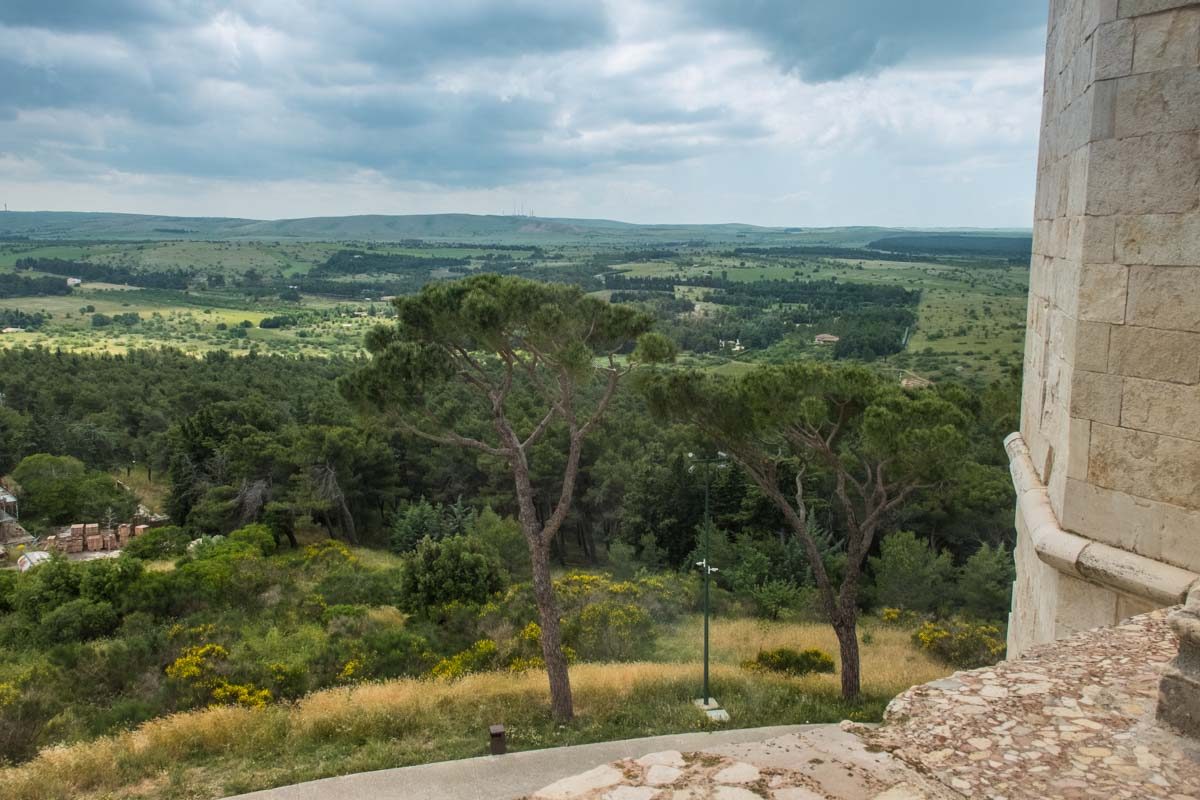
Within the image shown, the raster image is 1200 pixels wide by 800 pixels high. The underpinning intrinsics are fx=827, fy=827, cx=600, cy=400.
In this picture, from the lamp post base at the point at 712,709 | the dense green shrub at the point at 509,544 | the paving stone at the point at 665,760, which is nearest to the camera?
the paving stone at the point at 665,760

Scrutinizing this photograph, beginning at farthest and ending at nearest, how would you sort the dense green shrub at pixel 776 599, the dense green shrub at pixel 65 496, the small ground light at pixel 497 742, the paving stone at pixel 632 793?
1. the dense green shrub at pixel 65 496
2. the dense green shrub at pixel 776 599
3. the small ground light at pixel 497 742
4. the paving stone at pixel 632 793

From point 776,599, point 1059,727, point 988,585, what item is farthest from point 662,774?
point 988,585

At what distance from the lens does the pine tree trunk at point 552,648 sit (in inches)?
462

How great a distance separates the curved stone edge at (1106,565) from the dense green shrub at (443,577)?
15766mm

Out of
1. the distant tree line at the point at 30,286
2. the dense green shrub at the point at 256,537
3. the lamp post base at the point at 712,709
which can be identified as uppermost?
the distant tree line at the point at 30,286

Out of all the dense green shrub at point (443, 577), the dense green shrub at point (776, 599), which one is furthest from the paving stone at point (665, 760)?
the dense green shrub at point (776, 599)

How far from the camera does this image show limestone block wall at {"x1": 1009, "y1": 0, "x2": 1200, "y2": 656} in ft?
11.1

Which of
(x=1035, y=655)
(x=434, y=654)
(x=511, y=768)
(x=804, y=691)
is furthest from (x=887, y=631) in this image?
(x=1035, y=655)

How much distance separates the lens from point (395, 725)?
11.5 metres

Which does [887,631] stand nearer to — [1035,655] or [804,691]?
[804,691]

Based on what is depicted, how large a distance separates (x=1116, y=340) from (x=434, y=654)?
13806mm

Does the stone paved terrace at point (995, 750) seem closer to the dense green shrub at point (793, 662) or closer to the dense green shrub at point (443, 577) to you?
the dense green shrub at point (793, 662)

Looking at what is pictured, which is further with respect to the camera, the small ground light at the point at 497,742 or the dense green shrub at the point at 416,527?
the dense green shrub at the point at 416,527

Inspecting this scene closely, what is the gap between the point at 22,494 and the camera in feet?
98.4
